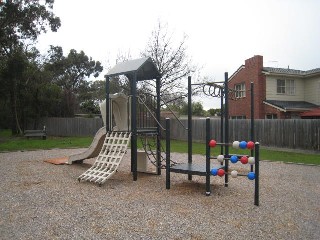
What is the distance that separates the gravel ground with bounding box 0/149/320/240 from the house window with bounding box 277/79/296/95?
1831 centimetres

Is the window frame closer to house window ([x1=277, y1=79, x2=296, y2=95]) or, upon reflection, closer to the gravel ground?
house window ([x1=277, y1=79, x2=296, y2=95])

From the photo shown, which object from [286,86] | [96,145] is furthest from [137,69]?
[286,86]

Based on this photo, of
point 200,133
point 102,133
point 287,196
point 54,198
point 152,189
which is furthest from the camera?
point 200,133

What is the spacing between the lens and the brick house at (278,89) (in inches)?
987

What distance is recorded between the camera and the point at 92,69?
5544cm

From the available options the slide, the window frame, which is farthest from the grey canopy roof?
the window frame

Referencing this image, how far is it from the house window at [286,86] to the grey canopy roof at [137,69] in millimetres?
18617

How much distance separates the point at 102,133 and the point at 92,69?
4712 cm

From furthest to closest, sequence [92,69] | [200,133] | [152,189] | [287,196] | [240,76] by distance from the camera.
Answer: [92,69]
[240,76]
[200,133]
[152,189]
[287,196]

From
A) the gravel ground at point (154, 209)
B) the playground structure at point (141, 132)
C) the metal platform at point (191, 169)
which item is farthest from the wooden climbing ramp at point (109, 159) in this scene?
the metal platform at point (191, 169)

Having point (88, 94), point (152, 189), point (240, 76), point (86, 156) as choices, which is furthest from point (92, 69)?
point (152, 189)

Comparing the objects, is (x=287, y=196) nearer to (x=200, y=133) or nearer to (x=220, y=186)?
(x=220, y=186)

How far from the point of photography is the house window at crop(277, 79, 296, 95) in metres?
26.0

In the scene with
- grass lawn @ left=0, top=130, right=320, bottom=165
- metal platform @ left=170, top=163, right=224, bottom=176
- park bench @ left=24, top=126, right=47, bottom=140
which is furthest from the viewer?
park bench @ left=24, top=126, right=47, bottom=140
